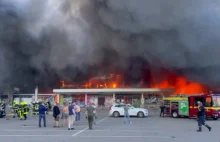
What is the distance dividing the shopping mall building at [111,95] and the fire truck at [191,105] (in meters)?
16.6

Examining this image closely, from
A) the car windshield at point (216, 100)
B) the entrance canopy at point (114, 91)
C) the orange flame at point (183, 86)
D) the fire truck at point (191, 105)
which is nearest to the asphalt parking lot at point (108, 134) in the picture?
the fire truck at point (191, 105)

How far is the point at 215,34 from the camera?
29672 mm

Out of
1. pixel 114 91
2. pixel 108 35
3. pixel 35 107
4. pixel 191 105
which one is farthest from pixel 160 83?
pixel 35 107

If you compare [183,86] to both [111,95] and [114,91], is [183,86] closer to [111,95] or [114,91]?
[114,91]

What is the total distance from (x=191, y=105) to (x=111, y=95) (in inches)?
843

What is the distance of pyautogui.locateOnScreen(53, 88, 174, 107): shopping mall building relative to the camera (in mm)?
48469

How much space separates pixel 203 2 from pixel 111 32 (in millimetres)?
10770

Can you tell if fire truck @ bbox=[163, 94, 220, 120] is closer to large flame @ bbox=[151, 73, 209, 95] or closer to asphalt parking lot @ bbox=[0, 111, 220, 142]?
asphalt parking lot @ bbox=[0, 111, 220, 142]

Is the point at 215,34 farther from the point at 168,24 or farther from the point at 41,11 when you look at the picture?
Answer: the point at 41,11

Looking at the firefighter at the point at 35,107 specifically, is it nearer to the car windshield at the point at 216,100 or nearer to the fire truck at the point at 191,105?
the fire truck at the point at 191,105

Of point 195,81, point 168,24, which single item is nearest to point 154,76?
point 195,81

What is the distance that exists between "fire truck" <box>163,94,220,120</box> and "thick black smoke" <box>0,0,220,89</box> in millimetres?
5003

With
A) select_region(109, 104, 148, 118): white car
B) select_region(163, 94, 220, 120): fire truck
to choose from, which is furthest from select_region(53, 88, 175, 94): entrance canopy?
select_region(109, 104, 148, 118): white car

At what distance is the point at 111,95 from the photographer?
4975 centimetres
